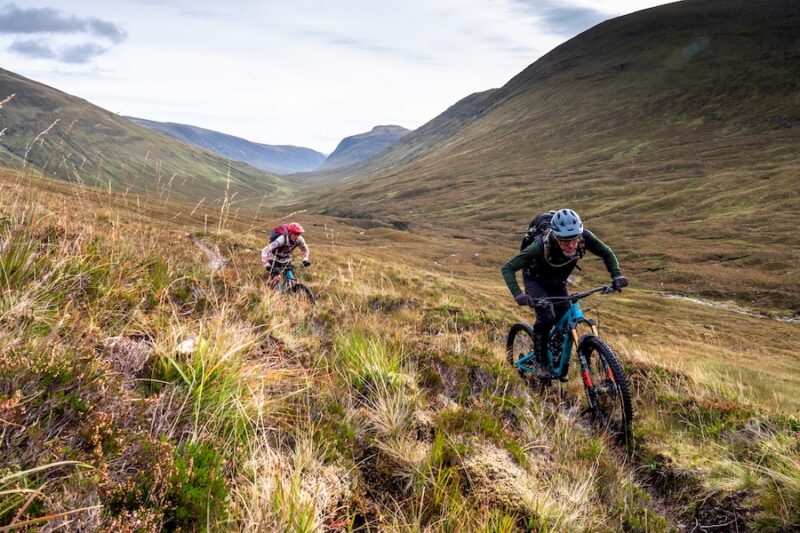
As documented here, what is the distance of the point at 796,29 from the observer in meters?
149

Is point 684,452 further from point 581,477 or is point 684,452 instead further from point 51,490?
point 51,490

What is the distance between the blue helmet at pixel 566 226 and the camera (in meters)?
6.77

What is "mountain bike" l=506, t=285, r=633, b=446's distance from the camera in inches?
230

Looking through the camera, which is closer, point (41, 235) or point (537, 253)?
point (41, 235)

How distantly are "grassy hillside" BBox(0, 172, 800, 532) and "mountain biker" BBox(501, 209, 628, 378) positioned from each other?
42.9 inches

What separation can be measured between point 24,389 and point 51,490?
23.9 inches

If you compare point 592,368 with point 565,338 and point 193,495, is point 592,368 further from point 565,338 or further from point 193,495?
point 193,495

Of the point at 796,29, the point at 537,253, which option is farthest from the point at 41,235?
the point at 796,29

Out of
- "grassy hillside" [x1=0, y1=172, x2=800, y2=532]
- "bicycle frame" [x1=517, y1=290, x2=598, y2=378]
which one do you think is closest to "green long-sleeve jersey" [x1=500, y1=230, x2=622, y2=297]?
"bicycle frame" [x1=517, y1=290, x2=598, y2=378]

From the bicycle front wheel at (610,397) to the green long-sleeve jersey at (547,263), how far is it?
1280mm

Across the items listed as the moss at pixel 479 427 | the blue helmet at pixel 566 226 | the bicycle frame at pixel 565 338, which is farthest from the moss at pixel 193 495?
the blue helmet at pixel 566 226

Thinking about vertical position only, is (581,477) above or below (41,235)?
below

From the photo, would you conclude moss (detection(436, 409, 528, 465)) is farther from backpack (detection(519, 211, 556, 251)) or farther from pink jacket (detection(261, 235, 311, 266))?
pink jacket (detection(261, 235, 311, 266))

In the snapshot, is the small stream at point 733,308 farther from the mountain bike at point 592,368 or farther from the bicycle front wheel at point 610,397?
the bicycle front wheel at point 610,397
